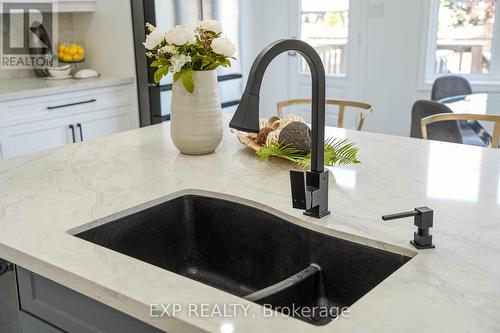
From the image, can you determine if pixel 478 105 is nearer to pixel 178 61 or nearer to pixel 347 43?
pixel 347 43

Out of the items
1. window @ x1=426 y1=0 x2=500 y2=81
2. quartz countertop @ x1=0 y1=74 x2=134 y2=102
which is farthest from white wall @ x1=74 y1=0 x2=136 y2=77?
window @ x1=426 y1=0 x2=500 y2=81

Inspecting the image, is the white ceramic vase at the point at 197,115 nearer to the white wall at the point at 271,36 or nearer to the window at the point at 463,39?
the white wall at the point at 271,36

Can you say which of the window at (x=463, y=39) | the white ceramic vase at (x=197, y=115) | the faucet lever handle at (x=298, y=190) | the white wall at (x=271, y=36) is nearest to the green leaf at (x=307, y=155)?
the white ceramic vase at (x=197, y=115)

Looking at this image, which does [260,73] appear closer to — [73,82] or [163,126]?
[163,126]

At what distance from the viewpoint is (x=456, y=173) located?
169 cm

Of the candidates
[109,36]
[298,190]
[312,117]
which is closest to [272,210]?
[298,190]

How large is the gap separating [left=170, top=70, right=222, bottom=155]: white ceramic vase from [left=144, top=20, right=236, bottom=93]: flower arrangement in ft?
0.10

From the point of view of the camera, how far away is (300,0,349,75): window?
519cm

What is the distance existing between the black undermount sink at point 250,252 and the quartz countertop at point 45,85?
2.13 metres

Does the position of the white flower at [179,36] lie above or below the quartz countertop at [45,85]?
above

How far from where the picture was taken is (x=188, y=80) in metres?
1.83

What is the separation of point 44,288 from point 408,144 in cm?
134

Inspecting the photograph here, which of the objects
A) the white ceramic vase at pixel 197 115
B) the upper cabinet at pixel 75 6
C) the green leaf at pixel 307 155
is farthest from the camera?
Result: the upper cabinet at pixel 75 6

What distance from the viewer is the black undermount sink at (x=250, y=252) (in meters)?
1.26
